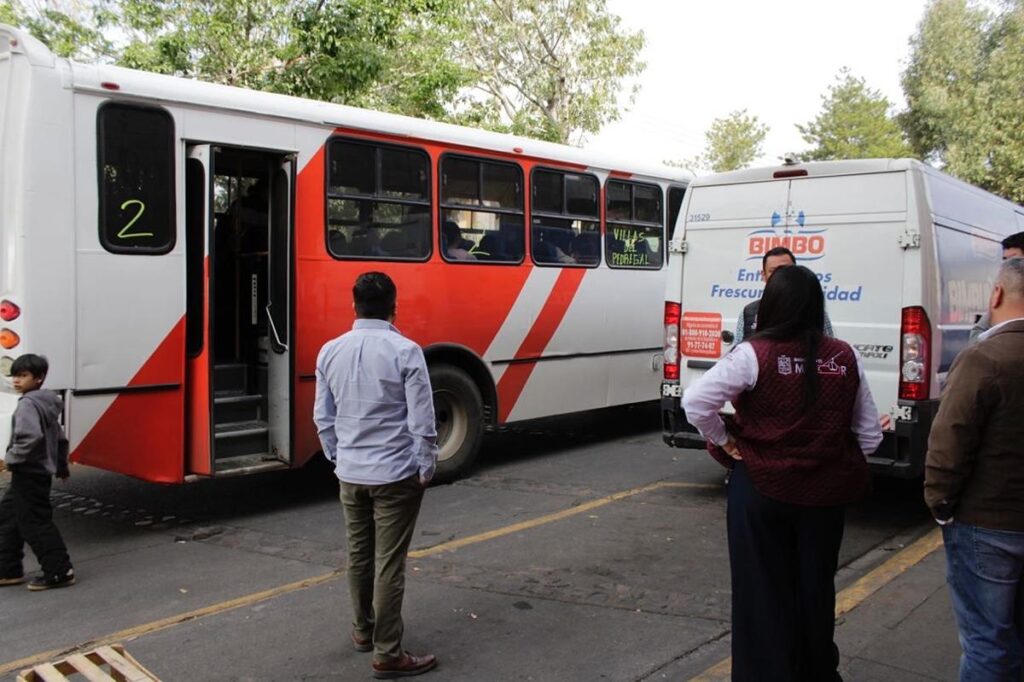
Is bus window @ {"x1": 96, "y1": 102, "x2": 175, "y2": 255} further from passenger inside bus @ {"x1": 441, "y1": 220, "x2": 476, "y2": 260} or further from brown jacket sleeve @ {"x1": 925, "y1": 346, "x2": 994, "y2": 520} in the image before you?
brown jacket sleeve @ {"x1": 925, "y1": 346, "x2": 994, "y2": 520}

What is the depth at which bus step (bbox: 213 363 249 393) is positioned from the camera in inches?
277

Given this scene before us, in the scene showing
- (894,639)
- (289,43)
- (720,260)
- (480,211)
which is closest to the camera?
(894,639)

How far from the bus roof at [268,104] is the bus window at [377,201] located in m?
0.21

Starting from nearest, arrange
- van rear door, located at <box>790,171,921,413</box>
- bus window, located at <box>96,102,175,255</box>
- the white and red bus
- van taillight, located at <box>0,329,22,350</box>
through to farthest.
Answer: van taillight, located at <box>0,329,22,350</box> < the white and red bus < bus window, located at <box>96,102,175,255</box> < van rear door, located at <box>790,171,921,413</box>

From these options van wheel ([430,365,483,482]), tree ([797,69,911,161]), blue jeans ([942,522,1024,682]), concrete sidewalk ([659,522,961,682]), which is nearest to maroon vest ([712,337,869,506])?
blue jeans ([942,522,1024,682])

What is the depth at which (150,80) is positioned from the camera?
5980mm

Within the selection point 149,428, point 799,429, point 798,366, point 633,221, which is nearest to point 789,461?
point 799,429

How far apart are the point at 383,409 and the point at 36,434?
2.47 metres

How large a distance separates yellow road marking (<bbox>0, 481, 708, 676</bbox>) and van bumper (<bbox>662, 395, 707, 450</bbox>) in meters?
0.68

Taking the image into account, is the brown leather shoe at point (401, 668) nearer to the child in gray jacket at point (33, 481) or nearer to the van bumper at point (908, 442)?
the child in gray jacket at point (33, 481)

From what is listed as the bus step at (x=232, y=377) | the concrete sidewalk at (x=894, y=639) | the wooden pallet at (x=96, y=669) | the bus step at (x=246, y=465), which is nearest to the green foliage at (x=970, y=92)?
the concrete sidewalk at (x=894, y=639)

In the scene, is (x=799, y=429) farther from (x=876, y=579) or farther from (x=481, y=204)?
(x=481, y=204)

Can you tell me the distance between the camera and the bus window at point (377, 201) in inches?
278

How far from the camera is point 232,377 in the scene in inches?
281
